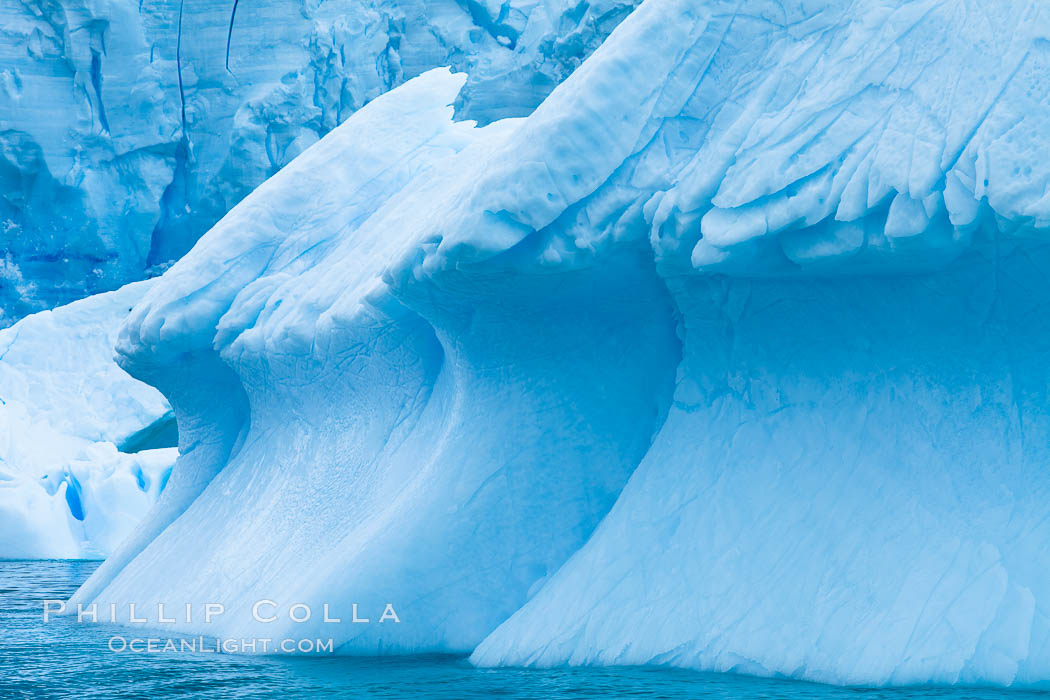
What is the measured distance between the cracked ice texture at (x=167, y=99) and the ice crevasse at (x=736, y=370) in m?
13.6

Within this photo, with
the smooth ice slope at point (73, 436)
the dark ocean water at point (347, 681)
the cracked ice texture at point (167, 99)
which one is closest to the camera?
the dark ocean water at point (347, 681)

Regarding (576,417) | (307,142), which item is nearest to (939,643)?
(576,417)

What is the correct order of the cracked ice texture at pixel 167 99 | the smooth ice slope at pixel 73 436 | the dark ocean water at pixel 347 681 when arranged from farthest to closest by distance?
1. the cracked ice texture at pixel 167 99
2. the smooth ice slope at pixel 73 436
3. the dark ocean water at pixel 347 681

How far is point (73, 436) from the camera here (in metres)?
15.6

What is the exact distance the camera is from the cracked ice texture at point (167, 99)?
744 inches

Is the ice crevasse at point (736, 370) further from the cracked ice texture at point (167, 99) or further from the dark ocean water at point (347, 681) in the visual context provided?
the cracked ice texture at point (167, 99)

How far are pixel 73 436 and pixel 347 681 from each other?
12.3 metres

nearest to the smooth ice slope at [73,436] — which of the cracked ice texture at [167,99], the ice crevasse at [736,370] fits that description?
the cracked ice texture at [167,99]

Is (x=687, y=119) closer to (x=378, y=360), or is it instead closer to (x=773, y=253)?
(x=773, y=253)

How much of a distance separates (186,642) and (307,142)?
47.3ft

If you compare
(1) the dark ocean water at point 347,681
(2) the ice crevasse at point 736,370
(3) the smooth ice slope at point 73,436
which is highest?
(3) the smooth ice slope at point 73,436

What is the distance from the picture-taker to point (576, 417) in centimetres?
527

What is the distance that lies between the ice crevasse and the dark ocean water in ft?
0.51

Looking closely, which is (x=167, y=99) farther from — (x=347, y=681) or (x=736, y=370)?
(x=347, y=681)
